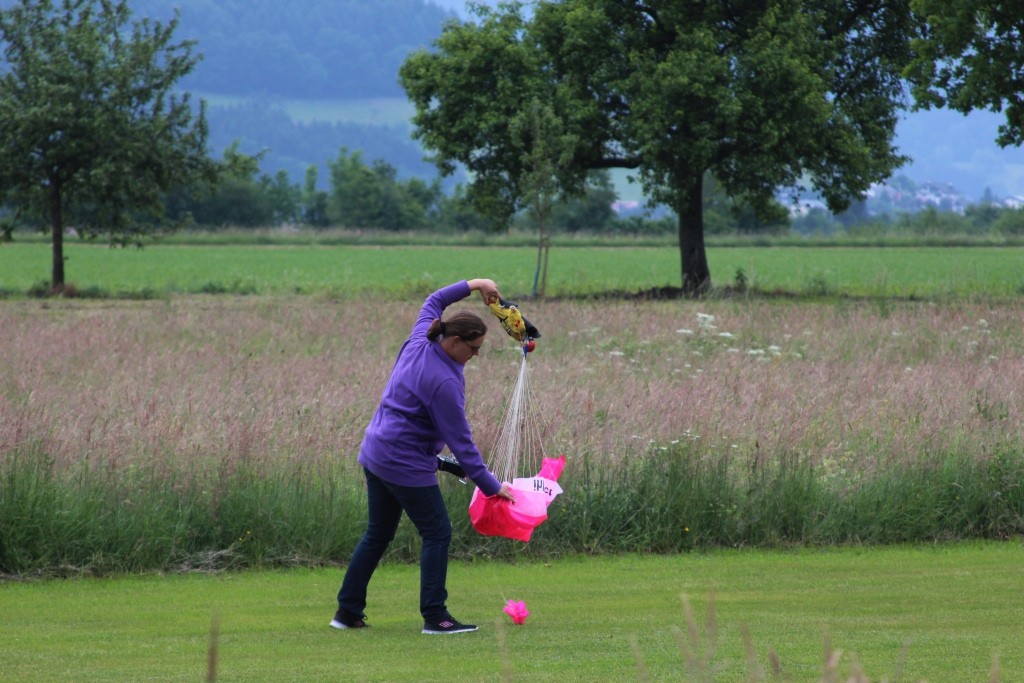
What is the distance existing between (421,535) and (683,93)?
2907 cm

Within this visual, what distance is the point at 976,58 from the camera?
106 feet

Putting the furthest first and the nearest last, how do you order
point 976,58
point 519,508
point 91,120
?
point 91,120, point 976,58, point 519,508

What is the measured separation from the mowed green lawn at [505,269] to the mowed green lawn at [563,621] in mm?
23199

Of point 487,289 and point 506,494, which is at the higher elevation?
point 487,289

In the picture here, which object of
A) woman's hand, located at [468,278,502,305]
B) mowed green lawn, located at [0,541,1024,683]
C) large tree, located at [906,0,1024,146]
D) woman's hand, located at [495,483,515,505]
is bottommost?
mowed green lawn, located at [0,541,1024,683]

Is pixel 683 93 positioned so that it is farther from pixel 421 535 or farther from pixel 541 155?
pixel 421 535

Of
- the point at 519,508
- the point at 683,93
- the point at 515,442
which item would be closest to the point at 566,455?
the point at 515,442

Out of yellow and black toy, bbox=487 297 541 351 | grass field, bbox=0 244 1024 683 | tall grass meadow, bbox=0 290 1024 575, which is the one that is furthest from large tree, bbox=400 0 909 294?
yellow and black toy, bbox=487 297 541 351

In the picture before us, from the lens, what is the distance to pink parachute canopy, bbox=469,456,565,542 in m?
7.72

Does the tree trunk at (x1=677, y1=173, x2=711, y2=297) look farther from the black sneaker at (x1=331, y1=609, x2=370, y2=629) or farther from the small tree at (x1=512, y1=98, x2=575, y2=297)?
the black sneaker at (x1=331, y1=609, x2=370, y2=629)

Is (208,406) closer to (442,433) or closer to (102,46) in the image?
(442,433)

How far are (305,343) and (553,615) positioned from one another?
15411 millimetres

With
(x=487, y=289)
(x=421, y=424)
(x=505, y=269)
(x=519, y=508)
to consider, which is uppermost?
(x=487, y=289)

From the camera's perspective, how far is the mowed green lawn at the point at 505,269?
131 ft
